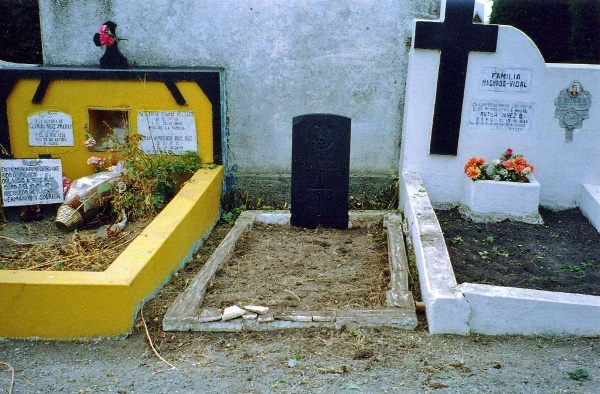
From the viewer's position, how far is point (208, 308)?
3783 mm

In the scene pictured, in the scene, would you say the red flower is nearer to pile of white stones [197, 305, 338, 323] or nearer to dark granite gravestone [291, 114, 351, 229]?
dark granite gravestone [291, 114, 351, 229]

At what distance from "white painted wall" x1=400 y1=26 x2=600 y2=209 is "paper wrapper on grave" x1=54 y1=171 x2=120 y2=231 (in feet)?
10.3

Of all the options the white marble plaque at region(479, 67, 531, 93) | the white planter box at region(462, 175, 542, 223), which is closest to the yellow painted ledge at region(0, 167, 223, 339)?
the white planter box at region(462, 175, 542, 223)

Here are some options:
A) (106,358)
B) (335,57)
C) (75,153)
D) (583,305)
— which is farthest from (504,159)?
(75,153)

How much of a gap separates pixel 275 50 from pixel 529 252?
3.43m

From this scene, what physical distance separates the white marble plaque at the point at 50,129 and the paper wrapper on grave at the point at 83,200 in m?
0.68

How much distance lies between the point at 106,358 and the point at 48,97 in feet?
12.5

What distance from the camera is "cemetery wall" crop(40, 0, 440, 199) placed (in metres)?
6.18

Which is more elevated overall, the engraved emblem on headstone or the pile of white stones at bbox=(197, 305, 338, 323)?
the engraved emblem on headstone

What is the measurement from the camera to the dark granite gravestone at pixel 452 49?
18.3 feet

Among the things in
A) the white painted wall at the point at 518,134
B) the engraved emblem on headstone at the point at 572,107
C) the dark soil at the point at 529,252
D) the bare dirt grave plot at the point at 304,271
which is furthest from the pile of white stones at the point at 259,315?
the engraved emblem on headstone at the point at 572,107

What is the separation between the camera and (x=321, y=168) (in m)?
5.50

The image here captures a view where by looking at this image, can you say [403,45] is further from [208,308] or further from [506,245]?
[208,308]

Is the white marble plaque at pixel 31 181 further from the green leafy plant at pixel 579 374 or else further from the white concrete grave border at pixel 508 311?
the green leafy plant at pixel 579 374
